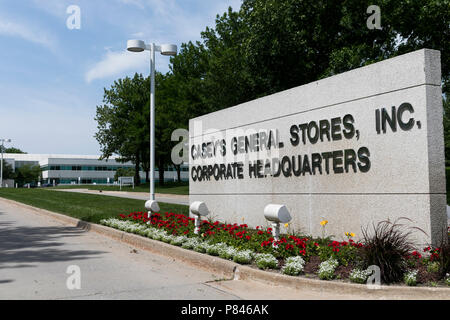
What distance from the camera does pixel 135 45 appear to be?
40.6ft

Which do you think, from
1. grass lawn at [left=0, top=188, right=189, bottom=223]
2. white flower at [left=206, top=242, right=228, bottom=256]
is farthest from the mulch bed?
grass lawn at [left=0, top=188, right=189, bottom=223]

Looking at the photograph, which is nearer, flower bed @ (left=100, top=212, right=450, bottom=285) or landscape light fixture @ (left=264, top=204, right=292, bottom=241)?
flower bed @ (left=100, top=212, right=450, bottom=285)

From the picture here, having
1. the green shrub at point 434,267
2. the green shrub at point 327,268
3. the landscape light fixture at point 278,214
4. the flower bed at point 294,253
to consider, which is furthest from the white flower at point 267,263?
the green shrub at point 434,267

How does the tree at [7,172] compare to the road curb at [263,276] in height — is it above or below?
above

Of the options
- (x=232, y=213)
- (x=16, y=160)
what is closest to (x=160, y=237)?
(x=232, y=213)

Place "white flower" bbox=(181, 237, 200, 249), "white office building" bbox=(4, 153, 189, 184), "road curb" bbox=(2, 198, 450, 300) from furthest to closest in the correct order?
"white office building" bbox=(4, 153, 189, 184) < "white flower" bbox=(181, 237, 200, 249) < "road curb" bbox=(2, 198, 450, 300)

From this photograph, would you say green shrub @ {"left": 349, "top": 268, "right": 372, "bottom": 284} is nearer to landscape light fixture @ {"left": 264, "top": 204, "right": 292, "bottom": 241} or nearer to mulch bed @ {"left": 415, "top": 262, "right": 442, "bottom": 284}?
mulch bed @ {"left": 415, "top": 262, "right": 442, "bottom": 284}

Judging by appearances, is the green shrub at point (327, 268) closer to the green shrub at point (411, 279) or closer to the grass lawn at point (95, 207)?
the green shrub at point (411, 279)

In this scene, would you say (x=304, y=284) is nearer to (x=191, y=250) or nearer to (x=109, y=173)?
(x=191, y=250)

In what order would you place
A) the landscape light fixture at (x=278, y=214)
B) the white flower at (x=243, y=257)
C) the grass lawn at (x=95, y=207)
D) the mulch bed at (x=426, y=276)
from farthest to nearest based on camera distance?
the grass lawn at (x=95, y=207) → the landscape light fixture at (x=278, y=214) → the white flower at (x=243, y=257) → the mulch bed at (x=426, y=276)

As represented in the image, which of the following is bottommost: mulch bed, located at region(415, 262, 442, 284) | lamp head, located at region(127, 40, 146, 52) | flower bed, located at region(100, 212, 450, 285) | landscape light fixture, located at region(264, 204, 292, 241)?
mulch bed, located at region(415, 262, 442, 284)

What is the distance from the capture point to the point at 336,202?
8484 mm

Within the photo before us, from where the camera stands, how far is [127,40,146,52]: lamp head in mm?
12355

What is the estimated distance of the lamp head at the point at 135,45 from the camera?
486 inches
